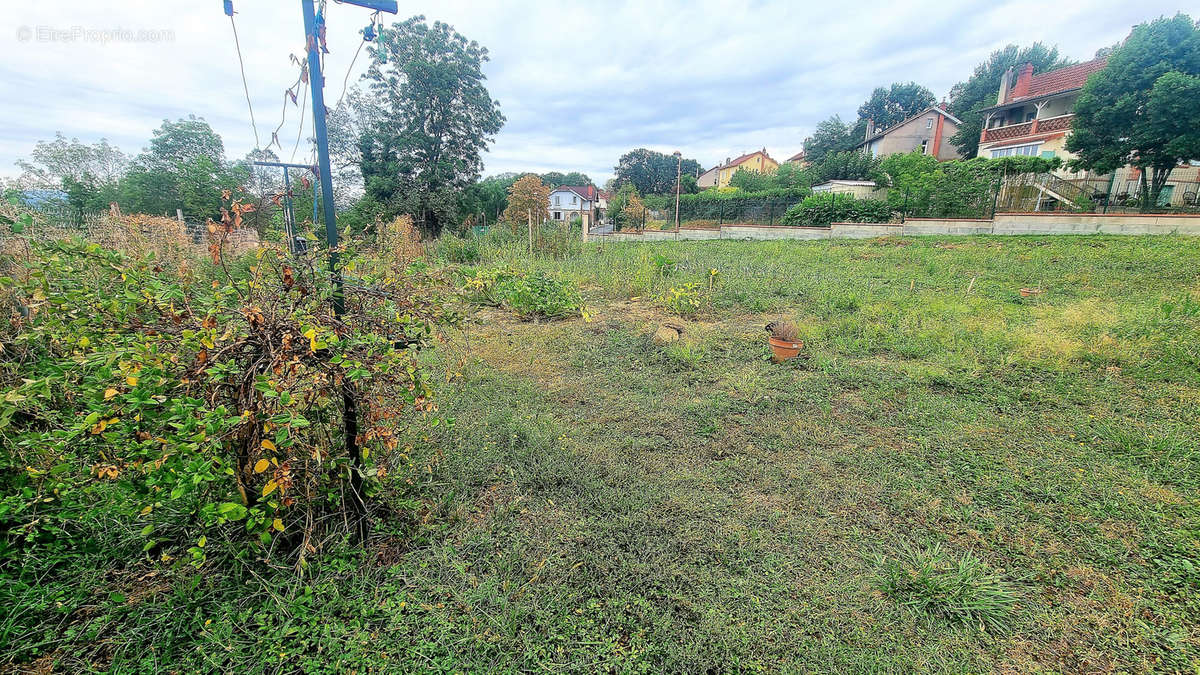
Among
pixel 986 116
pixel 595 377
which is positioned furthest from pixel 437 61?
pixel 986 116

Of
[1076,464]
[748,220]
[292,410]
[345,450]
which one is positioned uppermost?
[748,220]

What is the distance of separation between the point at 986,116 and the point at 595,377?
2775 centimetres

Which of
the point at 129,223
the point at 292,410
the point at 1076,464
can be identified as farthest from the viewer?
the point at 129,223

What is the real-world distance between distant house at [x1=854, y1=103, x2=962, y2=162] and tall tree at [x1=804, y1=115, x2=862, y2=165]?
4775 mm

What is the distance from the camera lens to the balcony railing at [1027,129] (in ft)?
54.8

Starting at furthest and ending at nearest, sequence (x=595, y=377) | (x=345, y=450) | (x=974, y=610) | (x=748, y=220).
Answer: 1. (x=748, y=220)
2. (x=595, y=377)
3. (x=345, y=450)
4. (x=974, y=610)

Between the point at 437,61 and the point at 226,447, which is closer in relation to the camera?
the point at 226,447

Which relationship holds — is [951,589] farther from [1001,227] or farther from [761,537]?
[1001,227]

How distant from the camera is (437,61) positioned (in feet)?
58.2

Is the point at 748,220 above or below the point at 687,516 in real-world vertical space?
above

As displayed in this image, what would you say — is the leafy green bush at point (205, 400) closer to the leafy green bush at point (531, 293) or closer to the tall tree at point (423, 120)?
the leafy green bush at point (531, 293)

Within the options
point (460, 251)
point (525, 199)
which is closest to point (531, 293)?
point (460, 251)

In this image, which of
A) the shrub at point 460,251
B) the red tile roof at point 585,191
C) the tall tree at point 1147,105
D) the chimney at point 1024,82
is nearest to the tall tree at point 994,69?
the chimney at point 1024,82

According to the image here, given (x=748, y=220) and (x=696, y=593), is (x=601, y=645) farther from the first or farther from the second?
(x=748, y=220)
